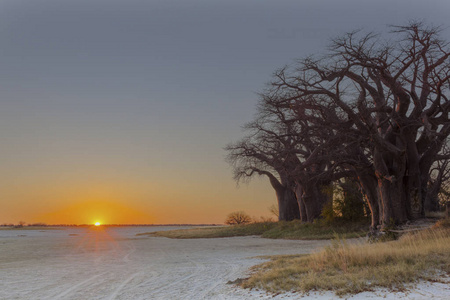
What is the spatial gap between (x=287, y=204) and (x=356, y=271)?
34092mm

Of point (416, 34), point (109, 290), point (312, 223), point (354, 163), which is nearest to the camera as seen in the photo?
point (109, 290)

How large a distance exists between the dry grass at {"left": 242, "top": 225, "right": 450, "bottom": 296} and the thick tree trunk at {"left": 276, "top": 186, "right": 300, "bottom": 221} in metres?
31.4

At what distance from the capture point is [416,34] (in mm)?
18422

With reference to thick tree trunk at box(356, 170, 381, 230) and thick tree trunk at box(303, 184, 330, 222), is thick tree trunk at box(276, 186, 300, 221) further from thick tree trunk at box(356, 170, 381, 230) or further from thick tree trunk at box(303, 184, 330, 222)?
thick tree trunk at box(356, 170, 381, 230)

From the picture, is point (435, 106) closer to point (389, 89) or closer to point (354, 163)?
point (389, 89)

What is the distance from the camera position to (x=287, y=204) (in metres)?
43.4

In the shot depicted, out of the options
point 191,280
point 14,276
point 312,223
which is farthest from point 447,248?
point 312,223

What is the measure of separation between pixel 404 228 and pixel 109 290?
50.5 ft

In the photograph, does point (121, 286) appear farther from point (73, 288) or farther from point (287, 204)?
point (287, 204)

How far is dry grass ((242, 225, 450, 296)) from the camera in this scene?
28.6 feet

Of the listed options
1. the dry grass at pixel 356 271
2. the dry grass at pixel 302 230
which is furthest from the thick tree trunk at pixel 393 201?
the dry grass at pixel 356 271

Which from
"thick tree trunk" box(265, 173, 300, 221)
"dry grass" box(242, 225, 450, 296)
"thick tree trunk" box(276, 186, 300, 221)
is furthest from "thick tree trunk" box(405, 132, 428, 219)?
"thick tree trunk" box(276, 186, 300, 221)

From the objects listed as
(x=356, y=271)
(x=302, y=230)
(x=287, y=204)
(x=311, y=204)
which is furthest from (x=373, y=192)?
(x=287, y=204)

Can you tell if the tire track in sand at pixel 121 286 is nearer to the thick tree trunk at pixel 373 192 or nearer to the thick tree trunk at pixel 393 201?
the thick tree trunk at pixel 393 201
